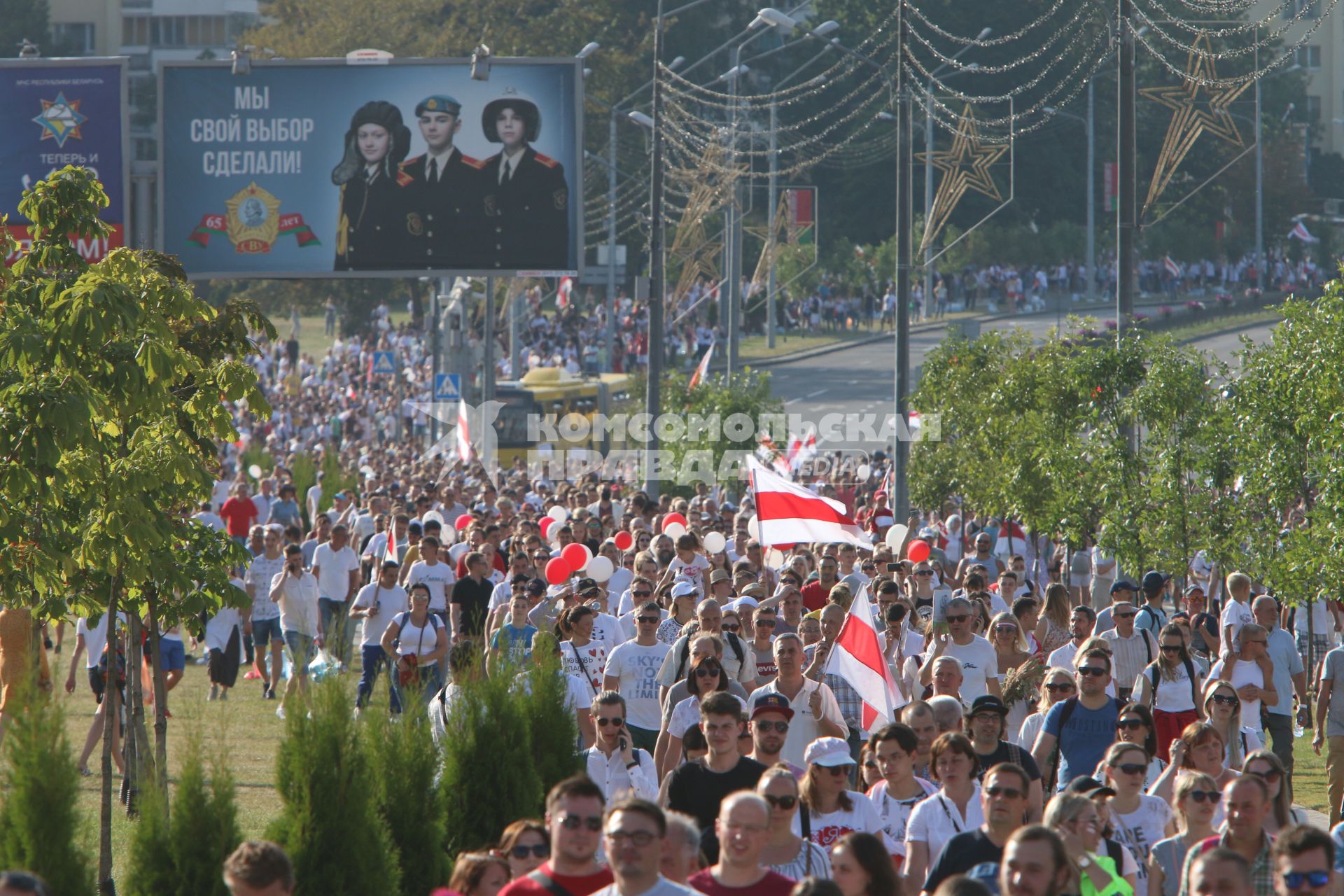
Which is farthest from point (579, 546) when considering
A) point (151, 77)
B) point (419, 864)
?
point (151, 77)

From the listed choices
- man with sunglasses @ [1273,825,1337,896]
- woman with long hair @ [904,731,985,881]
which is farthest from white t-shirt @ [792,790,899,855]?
man with sunglasses @ [1273,825,1337,896]

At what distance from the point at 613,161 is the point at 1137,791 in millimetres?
42097

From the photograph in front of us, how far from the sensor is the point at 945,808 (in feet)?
24.6

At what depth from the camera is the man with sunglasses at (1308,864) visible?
5.98 meters

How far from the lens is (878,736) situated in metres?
7.95

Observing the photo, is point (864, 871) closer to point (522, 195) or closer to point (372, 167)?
point (522, 195)

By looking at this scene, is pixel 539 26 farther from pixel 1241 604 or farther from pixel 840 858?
pixel 840 858

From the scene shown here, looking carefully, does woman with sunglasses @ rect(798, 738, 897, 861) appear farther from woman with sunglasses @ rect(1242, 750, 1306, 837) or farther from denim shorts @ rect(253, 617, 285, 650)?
denim shorts @ rect(253, 617, 285, 650)

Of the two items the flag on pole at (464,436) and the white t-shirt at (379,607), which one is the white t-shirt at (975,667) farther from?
the flag on pole at (464,436)

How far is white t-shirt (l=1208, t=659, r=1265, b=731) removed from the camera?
1177 centimetres

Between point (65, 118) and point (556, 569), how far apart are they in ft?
48.6

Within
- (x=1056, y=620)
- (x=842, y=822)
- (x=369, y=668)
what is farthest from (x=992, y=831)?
(x=369, y=668)

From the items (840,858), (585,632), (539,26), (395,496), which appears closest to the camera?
(840,858)

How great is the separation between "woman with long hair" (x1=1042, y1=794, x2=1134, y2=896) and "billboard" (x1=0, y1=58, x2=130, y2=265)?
23235 mm
